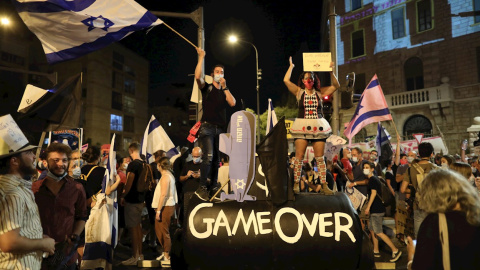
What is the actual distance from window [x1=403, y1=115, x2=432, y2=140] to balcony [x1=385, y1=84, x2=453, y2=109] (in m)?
1.18

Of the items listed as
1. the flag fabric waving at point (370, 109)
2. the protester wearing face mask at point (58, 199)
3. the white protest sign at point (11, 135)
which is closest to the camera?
the white protest sign at point (11, 135)

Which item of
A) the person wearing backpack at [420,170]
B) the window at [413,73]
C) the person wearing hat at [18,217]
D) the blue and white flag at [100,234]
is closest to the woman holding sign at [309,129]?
the person wearing backpack at [420,170]

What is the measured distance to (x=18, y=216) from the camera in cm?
289

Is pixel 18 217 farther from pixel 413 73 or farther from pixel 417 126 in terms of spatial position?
pixel 413 73

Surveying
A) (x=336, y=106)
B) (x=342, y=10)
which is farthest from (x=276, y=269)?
(x=342, y=10)

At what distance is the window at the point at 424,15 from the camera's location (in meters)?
29.1

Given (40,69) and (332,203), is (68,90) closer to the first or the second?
(332,203)

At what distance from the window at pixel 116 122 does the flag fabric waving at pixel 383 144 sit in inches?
1929

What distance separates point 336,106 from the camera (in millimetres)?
10633

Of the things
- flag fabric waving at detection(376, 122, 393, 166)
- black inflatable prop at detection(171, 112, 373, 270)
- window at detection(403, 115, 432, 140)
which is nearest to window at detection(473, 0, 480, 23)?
window at detection(403, 115, 432, 140)

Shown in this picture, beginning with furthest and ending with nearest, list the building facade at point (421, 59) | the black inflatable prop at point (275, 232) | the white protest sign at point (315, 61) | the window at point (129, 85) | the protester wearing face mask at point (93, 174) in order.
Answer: the window at point (129, 85), the building facade at point (421, 59), the protester wearing face mask at point (93, 174), the white protest sign at point (315, 61), the black inflatable prop at point (275, 232)

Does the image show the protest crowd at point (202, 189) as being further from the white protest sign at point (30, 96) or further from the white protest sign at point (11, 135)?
the white protest sign at point (30, 96)

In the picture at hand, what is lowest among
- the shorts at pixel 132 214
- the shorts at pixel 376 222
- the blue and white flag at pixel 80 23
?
the shorts at pixel 376 222

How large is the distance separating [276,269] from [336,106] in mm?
7084
